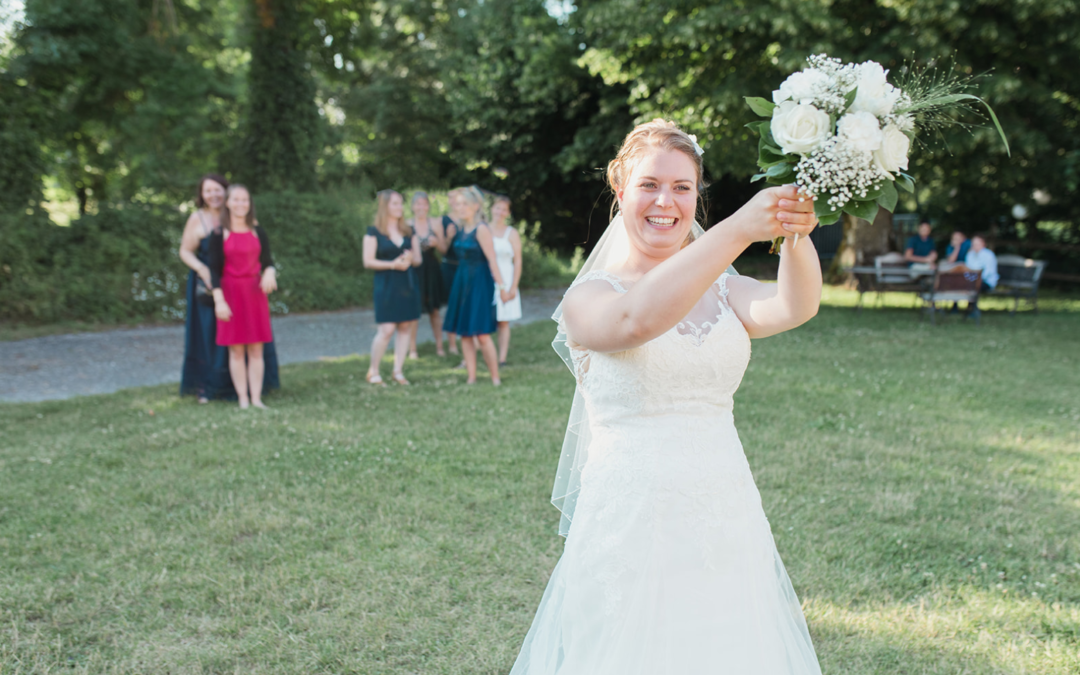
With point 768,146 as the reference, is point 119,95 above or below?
above

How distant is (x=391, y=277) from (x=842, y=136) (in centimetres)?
765

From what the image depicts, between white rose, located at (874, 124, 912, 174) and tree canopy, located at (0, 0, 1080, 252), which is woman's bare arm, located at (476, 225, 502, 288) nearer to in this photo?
tree canopy, located at (0, 0, 1080, 252)

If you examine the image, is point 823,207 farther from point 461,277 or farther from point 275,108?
point 275,108

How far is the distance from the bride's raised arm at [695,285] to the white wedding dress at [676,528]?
0.10 m

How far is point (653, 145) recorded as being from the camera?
2.15 meters

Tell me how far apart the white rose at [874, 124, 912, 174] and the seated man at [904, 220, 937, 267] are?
16060 mm

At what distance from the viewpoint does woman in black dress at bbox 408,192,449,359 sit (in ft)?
33.2

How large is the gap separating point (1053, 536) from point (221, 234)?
290 inches

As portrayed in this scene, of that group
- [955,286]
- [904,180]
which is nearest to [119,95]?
[955,286]

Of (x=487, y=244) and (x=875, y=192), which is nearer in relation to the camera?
(x=875, y=192)

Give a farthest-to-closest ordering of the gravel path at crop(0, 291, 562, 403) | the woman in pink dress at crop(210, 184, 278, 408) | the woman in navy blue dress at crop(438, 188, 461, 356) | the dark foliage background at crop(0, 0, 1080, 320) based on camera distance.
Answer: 1. the dark foliage background at crop(0, 0, 1080, 320)
2. the woman in navy blue dress at crop(438, 188, 461, 356)
3. the gravel path at crop(0, 291, 562, 403)
4. the woman in pink dress at crop(210, 184, 278, 408)

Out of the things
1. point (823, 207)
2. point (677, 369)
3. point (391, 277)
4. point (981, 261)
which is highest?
point (981, 261)

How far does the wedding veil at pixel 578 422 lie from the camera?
265 cm

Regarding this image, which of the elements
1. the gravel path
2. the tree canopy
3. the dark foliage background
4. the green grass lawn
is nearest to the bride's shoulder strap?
the green grass lawn
